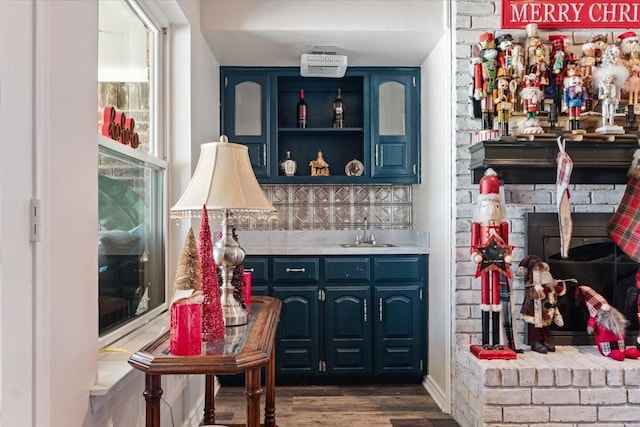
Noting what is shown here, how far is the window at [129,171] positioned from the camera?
5.98ft

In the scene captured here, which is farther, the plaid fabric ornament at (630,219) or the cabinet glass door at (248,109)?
the cabinet glass door at (248,109)

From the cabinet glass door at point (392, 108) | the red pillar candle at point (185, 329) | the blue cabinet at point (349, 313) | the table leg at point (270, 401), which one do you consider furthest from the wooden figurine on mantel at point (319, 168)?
the red pillar candle at point (185, 329)

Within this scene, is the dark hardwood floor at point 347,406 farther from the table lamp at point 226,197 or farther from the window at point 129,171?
the table lamp at point 226,197

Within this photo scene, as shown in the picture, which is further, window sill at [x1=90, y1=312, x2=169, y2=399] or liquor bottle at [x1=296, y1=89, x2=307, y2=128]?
liquor bottle at [x1=296, y1=89, x2=307, y2=128]

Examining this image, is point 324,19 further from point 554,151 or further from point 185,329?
point 185,329

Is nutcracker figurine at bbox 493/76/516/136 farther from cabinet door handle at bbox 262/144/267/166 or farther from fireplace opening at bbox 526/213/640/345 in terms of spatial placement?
cabinet door handle at bbox 262/144/267/166

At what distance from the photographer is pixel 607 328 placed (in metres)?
2.45

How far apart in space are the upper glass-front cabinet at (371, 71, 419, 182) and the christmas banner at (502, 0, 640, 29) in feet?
3.09

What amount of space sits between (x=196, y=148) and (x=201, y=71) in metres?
0.52

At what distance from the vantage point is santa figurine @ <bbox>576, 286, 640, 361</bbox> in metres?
2.43

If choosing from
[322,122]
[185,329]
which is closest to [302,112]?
[322,122]

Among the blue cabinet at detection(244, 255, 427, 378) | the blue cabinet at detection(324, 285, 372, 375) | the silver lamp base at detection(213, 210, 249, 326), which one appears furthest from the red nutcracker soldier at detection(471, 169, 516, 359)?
the silver lamp base at detection(213, 210, 249, 326)

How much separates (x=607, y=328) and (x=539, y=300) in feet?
1.17

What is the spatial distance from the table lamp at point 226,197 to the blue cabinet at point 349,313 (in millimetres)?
1525
